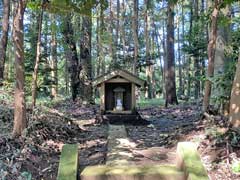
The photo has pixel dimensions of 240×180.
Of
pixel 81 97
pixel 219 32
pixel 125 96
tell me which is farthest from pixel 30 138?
pixel 81 97

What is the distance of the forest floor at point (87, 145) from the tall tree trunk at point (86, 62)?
699 cm

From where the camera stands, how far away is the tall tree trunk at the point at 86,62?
695 inches

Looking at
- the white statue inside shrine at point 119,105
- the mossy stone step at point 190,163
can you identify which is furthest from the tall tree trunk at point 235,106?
the white statue inside shrine at point 119,105

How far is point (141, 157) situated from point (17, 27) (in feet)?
11.5

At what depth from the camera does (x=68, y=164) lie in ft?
17.5

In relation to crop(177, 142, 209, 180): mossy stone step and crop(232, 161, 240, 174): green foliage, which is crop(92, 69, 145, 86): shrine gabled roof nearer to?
crop(177, 142, 209, 180): mossy stone step

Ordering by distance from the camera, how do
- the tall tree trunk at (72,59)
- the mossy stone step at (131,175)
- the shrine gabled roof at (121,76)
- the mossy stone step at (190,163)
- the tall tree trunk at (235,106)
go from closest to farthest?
1. the mossy stone step at (190,163)
2. the mossy stone step at (131,175)
3. the tall tree trunk at (235,106)
4. the shrine gabled roof at (121,76)
5. the tall tree trunk at (72,59)

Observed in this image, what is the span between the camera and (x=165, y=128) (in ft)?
36.1

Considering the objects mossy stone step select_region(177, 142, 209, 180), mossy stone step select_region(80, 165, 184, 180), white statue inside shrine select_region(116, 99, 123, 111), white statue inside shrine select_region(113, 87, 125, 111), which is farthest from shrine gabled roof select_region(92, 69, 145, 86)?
mossy stone step select_region(80, 165, 184, 180)

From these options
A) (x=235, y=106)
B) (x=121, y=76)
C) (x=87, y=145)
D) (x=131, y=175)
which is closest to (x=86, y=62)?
(x=121, y=76)

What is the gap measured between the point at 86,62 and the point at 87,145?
962 centimetres

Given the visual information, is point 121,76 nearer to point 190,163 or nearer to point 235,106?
point 235,106

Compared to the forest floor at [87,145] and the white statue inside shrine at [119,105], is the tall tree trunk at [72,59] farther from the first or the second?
the forest floor at [87,145]

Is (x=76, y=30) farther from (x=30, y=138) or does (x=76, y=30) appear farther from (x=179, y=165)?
(x=179, y=165)
